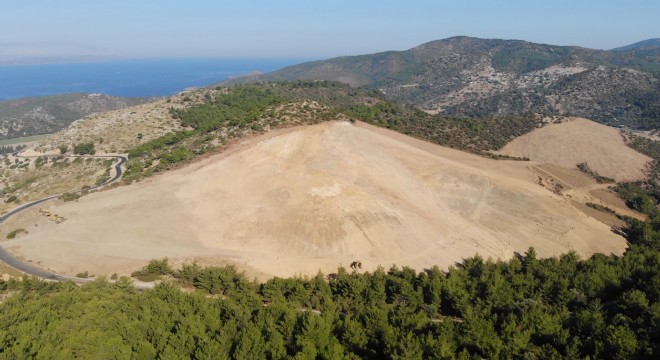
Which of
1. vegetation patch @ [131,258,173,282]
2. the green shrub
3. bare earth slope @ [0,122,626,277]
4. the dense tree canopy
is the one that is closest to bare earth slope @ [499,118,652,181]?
bare earth slope @ [0,122,626,277]

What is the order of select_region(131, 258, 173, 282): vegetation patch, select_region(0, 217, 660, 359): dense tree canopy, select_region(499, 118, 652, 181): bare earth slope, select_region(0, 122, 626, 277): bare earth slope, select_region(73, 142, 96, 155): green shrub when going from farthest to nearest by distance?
1. select_region(73, 142, 96, 155): green shrub
2. select_region(499, 118, 652, 181): bare earth slope
3. select_region(0, 122, 626, 277): bare earth slope
4. select_region(131, 258, 173, 282): vegetation patch
5. select_region(0, 217, 660, 359): dense tree canopy

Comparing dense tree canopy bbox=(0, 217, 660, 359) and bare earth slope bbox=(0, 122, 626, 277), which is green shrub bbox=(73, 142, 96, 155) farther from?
dense tree canopy bbox=(0, 217, 660, 359)

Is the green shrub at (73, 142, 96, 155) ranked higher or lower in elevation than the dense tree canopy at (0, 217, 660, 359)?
lower

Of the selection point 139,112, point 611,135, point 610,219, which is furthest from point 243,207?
point 611,135

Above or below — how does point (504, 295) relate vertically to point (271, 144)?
below

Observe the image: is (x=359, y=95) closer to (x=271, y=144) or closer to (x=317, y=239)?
(x=271, y=144)

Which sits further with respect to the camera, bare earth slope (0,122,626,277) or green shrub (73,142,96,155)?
green shrub (73,142,96,155)

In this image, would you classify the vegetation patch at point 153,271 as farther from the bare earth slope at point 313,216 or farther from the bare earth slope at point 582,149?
the bare earth slope at point 582,149
